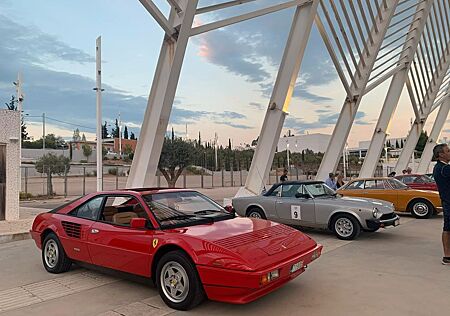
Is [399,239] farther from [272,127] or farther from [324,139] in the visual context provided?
[324,139]

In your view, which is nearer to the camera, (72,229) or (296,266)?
(296,266)

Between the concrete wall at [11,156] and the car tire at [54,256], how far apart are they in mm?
6678

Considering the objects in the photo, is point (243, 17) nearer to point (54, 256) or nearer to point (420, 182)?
point (420, 182)

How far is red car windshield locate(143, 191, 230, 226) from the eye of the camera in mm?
5066

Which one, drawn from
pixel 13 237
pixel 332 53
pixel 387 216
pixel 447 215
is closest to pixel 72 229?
pixel 13 237

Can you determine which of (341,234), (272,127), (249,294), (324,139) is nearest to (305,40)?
(272,127)

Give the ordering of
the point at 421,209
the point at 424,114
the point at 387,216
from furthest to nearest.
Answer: the point at 424,114
the point at 421,209
the point at 387,216

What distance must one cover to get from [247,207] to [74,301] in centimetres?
623

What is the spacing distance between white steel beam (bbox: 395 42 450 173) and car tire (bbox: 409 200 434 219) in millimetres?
17133

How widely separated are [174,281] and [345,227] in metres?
5.38

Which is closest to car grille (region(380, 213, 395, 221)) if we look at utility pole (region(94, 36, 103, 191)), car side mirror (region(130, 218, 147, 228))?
car side mirror (region(130, 218, 147, 228))

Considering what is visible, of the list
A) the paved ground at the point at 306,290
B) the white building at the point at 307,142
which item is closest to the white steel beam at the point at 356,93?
the paved ground at the point at 306,290

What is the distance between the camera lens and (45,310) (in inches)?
177

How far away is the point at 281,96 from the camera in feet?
48.5
